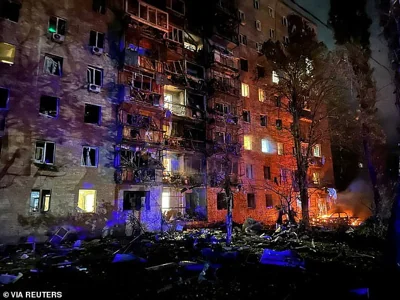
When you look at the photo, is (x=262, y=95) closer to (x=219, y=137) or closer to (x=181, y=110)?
(x=219, y=137)

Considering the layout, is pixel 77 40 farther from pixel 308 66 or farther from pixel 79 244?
pixel 308 66

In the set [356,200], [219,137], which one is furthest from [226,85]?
[356,200]

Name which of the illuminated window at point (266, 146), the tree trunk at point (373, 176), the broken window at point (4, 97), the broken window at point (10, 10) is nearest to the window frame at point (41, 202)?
the broken window at point (4, 97)

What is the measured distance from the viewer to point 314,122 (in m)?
23.6

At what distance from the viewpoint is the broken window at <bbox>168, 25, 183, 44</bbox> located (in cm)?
2658

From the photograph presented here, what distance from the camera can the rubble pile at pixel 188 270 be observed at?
7551 mm

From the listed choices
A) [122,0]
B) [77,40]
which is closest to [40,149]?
[77,40]

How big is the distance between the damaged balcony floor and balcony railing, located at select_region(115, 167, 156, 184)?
25.4ft

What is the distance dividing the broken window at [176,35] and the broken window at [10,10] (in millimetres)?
12428

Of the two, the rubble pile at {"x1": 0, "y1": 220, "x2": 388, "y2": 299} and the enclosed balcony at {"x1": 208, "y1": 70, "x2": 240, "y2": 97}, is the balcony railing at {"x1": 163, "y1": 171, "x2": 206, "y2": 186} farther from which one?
the rubble pile at {"x1": 0, "y1": 220, "x2": 388, "y2": 299}

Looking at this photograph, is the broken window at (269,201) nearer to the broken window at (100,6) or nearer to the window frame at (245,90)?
the window frame at (245,90)

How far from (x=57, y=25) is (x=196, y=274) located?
20771 millimetres

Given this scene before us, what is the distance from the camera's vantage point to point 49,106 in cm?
1942

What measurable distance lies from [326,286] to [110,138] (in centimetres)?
1837
